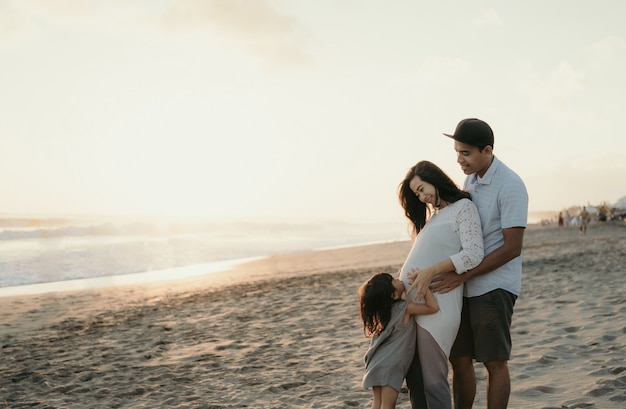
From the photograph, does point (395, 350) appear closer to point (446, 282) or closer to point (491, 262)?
point (446, 282)

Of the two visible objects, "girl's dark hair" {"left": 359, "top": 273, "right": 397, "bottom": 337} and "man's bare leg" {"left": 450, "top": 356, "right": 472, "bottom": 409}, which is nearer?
"girl's dark hair" {"left": 359, "top": 273, "right": 397, "bottom": 337}

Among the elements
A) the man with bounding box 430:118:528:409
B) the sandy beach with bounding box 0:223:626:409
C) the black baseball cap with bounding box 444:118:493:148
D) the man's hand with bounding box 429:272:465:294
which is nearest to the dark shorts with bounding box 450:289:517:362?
the man with bounding box 430:118:528:409

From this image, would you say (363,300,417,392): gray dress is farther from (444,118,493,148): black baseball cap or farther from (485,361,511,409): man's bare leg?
(444,118,493,148): black baseball cap

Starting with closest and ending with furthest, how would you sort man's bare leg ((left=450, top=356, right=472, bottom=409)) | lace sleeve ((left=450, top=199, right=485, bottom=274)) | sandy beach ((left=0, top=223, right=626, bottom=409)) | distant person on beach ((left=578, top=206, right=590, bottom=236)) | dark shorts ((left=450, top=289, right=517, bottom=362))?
1. lace sleeve ((left=450, top=199, right=485, bottom=274))
2. dark shorts ((left=450, top=289, right=517, bottom=362))
3. man's bare leg ((left=450, top=356, right=472, bottom=409))
4. sandy beach ((left=0, top=223, right=626, bottom=409))
5. distant person on beach ((left=578, top=206, right=590, bottom=236))

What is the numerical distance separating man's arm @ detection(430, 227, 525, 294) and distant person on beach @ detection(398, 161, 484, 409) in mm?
50

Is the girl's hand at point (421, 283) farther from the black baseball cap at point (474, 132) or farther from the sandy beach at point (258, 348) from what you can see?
the sandy beach at point (258, 348)

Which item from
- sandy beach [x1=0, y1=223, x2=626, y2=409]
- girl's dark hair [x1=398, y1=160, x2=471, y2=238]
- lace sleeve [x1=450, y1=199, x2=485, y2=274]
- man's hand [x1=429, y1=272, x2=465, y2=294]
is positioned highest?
girl's dark hair [x1=398, y1=160, x2=471, y2=238]

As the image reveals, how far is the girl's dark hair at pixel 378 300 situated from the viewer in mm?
3453

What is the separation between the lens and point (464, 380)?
3.70 metres

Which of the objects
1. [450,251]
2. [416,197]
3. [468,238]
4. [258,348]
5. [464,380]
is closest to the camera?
[468,238]

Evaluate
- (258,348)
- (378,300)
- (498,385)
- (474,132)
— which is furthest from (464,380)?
(258,348)

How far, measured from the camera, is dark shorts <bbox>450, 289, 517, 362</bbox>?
3.29 m

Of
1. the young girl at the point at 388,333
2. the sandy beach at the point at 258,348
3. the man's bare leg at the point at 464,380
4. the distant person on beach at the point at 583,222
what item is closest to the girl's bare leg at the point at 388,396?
the young girl at the point at 388,333

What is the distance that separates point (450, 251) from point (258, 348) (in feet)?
15.3
